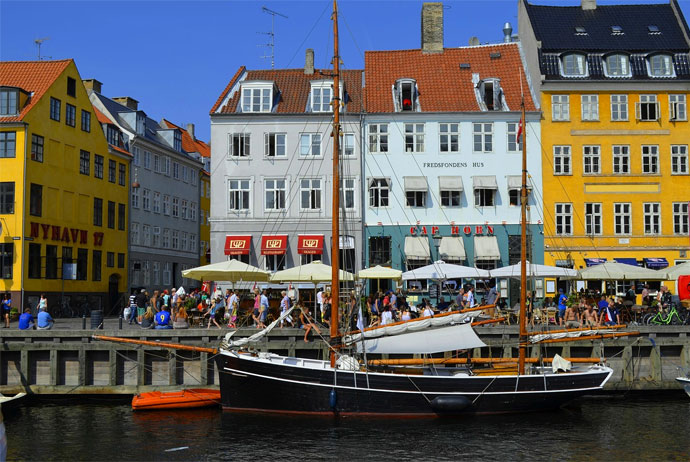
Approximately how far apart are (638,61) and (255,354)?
1234 inches

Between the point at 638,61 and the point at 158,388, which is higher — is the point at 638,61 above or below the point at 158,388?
above

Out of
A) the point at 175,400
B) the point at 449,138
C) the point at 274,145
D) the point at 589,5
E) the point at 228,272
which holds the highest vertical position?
the point at 589,5

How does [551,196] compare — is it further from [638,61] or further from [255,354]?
[255,354]

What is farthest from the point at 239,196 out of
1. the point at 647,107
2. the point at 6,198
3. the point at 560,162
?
the point at 647,107

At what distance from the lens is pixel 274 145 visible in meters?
45.4

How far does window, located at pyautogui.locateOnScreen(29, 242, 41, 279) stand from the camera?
45.3m

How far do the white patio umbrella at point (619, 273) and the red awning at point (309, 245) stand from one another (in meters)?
15.8

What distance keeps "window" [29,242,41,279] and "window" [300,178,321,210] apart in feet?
51.2

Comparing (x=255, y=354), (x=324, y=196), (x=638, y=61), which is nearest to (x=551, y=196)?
(x=638, y=61)

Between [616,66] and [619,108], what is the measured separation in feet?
7.95

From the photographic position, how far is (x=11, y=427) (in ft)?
72.3

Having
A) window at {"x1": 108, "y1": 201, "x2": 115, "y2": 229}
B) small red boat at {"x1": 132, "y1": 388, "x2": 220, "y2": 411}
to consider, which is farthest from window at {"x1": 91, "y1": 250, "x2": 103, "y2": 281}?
small red boat at {"x1": 132, "y1": 388, "x2": 220, "y2": 411}

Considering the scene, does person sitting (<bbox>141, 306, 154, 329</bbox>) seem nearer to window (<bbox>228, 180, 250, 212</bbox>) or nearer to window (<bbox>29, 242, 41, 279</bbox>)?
window (<bbox>228, 180, 250, 212</bbox>)

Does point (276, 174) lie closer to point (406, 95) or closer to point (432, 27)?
point (406, 95)
